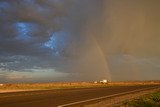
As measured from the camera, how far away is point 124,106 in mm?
21719

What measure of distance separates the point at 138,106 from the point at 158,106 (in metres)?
1.44

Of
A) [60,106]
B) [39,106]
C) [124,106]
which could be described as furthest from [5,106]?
[124,106]

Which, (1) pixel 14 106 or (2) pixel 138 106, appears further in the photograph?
(2) pixel 138 106

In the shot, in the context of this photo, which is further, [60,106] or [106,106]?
[106,106]

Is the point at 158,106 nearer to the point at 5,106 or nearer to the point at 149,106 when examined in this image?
the point at 149,106

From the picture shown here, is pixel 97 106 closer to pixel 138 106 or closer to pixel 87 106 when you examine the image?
pixel 87 106

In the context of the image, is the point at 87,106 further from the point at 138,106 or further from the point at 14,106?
the point at 14,106

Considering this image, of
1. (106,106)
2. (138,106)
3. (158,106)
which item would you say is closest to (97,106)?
(106,106)

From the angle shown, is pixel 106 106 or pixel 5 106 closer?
pixel 5 106

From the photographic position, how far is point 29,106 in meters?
20.2

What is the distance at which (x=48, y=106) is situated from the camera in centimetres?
2034

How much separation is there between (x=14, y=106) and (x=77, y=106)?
4.50 metres

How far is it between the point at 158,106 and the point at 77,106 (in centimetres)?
584

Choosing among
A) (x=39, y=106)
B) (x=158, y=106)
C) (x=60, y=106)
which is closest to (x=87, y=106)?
(x=60, y=106)
